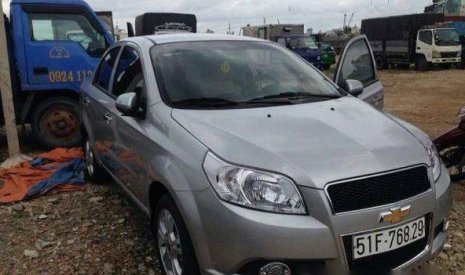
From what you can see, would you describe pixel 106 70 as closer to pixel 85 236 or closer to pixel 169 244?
pixel 85 236

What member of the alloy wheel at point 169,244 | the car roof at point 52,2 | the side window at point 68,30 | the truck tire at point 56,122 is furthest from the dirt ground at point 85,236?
the car roof at point 52,2

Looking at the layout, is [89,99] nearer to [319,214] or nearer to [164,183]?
[164,183]

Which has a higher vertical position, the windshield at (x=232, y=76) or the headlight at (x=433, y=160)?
the windshield at (x=232, y=76)

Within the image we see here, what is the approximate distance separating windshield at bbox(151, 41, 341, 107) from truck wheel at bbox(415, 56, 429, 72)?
20821mm

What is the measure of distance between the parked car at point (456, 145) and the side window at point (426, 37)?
18.7 meters

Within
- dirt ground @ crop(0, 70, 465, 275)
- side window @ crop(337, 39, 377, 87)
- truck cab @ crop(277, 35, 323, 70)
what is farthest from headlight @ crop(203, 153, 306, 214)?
truck cab @ crop(277, 35, 323, 70)

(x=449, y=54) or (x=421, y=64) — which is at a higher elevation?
(x=449, y=54)

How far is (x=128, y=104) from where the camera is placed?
10.5 ft

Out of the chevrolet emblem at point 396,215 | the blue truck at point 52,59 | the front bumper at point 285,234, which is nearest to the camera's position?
the front bumper at point 285,234

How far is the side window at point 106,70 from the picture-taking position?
4547mm

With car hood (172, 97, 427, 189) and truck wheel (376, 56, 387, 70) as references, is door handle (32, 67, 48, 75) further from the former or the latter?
truck wheel (376, 56, 387, 70)

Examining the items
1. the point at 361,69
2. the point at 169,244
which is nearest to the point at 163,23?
the point at 361,69

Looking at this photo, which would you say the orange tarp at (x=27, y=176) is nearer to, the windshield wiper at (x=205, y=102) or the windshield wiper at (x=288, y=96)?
the windshield wiper at (x=205, y=102)

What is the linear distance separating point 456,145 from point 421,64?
19577 millimetres
